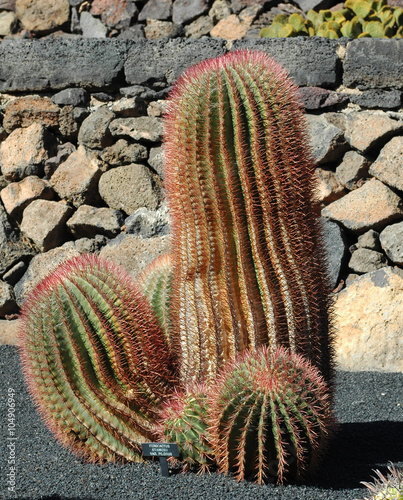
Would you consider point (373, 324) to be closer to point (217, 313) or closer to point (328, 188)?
point (328, 188)

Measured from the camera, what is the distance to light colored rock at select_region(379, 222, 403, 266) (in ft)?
14.2

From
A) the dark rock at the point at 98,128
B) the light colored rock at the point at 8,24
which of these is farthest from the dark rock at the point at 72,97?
the light colored rock at the point at 8,24

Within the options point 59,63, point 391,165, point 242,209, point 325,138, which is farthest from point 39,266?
point 242,209

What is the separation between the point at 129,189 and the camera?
486cm

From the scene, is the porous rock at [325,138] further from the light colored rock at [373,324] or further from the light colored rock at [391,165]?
the light colored rock at [373,324]

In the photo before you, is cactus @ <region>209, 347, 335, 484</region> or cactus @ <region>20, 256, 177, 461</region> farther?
cactus @ <region>20, 256, 177, 461</region>

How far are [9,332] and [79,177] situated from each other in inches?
51.0

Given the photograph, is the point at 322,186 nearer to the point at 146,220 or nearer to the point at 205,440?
the point at 146,220

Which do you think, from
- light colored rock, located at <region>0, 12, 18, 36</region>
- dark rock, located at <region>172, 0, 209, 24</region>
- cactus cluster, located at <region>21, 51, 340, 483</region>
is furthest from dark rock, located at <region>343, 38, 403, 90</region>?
light colored rock, located at <region>0, 12, 18, 36</region>

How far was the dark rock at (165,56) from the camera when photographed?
4703mm

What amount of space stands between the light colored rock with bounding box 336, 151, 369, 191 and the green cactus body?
1.89 m

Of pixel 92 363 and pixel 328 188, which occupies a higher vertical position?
pixel 92 363

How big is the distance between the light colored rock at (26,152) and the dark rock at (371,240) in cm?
248

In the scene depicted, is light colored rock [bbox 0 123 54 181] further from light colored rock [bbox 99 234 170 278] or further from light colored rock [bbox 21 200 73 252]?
light colored rock [bbox 99 234 170 278]
